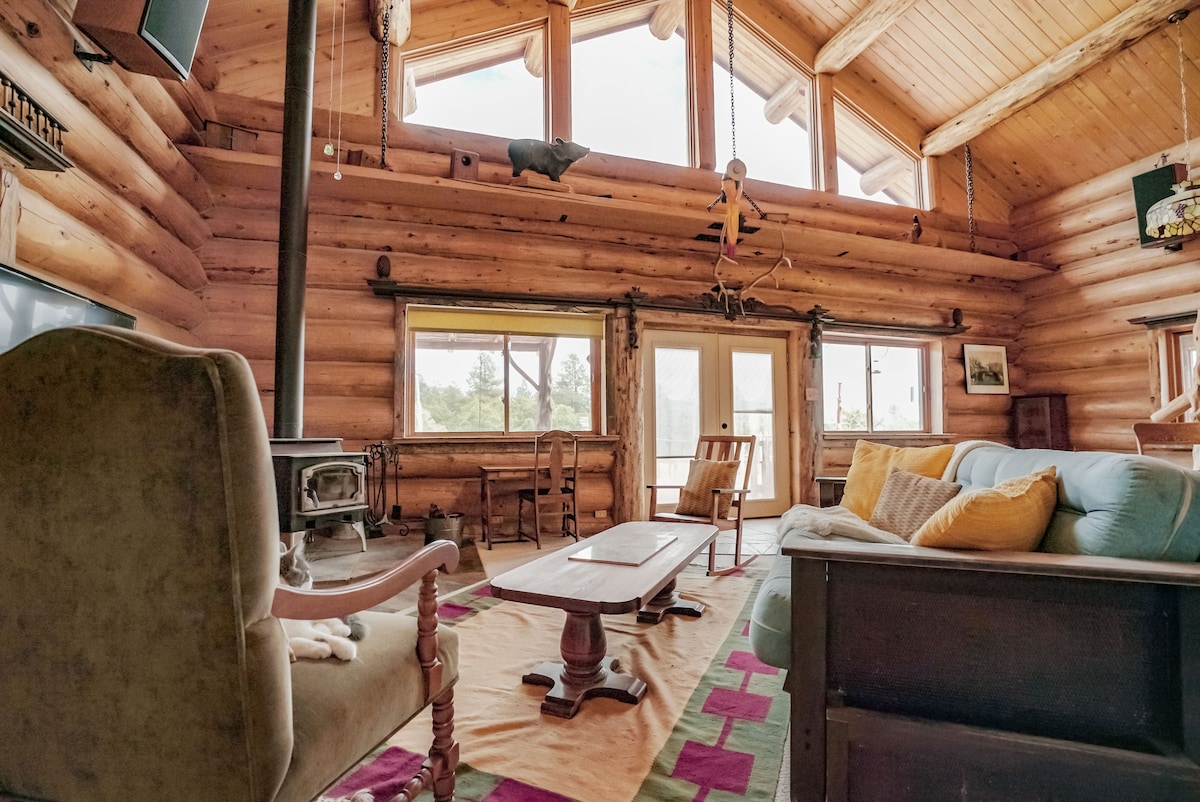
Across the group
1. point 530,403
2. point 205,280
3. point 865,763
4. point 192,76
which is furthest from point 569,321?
point 865,763

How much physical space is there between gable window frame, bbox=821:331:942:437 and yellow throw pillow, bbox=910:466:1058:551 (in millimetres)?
5316

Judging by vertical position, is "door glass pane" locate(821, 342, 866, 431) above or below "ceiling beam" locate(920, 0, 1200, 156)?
below

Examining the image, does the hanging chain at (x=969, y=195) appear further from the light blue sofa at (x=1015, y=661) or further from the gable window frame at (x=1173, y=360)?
the light blue sofa at (x=1015, y=661)

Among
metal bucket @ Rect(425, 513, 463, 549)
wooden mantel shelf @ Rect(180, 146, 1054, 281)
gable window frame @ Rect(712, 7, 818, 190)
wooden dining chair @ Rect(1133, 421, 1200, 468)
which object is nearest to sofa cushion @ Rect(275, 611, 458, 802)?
metal bucket @ Rect(425, 513, 463, 549)

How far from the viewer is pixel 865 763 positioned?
137 cm

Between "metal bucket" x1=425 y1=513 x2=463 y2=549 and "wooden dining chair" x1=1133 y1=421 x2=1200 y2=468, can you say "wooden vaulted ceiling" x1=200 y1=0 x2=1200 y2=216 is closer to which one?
"metal bucket" x1=425 y1=513 x2=463 y2=549

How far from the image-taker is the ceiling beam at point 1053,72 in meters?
4.92

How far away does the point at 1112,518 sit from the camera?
1370 millimetres

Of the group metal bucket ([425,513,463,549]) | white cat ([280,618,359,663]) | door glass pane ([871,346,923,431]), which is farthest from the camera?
door glass pane ([871,346,923,431])

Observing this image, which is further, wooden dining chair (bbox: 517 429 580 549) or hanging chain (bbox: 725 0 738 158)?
hanging chain (bbox: 725 0 738 158)

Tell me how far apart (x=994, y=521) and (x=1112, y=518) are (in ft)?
0.80

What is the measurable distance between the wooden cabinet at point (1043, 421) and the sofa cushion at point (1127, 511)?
6.66m

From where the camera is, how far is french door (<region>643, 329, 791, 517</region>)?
600 cm

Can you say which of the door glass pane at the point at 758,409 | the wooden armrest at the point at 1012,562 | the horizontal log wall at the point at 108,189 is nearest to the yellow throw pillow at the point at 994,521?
the wooden armrest at the point at 1012,562
